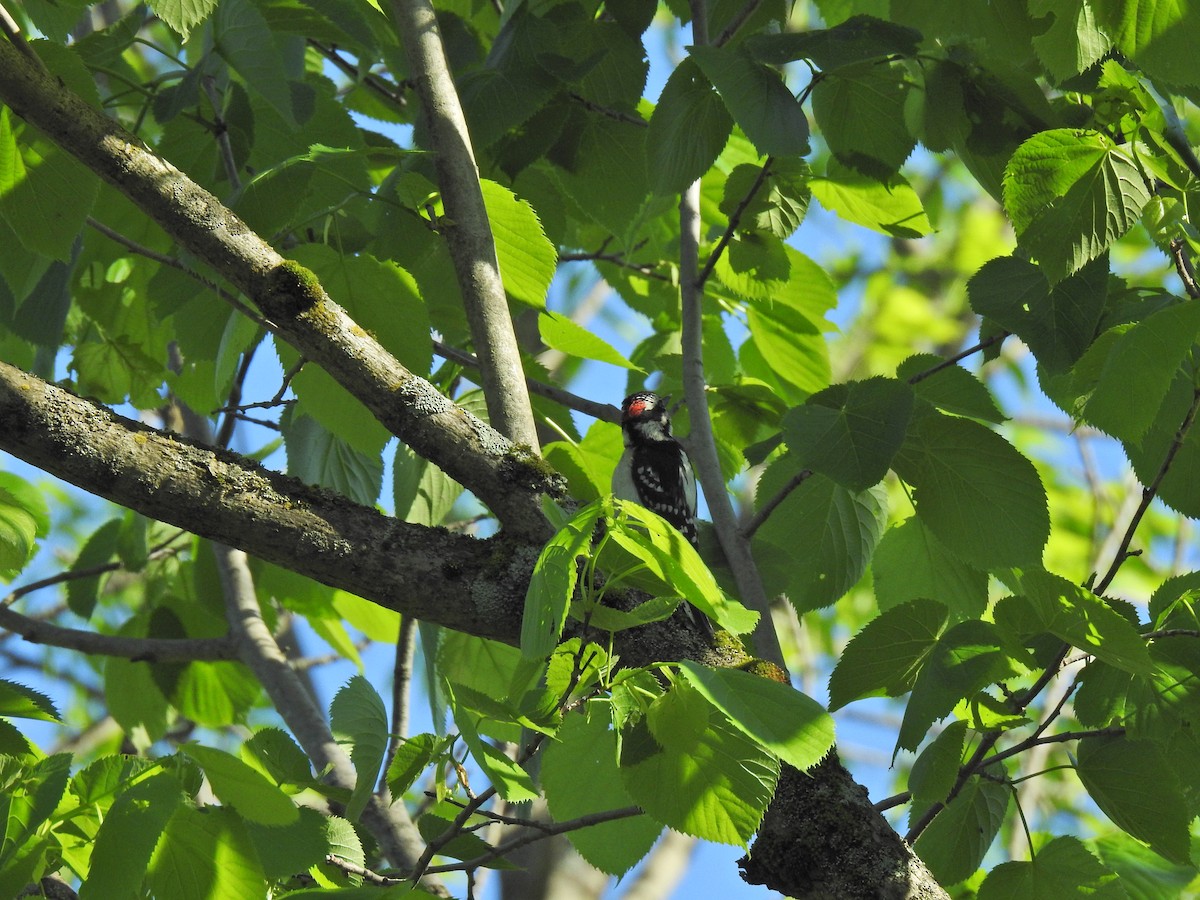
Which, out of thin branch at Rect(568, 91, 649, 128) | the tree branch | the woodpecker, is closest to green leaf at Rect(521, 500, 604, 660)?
the tree branch

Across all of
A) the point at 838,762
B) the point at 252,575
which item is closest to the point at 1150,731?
the point at 838,762

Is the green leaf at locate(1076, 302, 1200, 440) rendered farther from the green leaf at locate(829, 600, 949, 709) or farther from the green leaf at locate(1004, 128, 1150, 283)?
the green leaf at locate(829, 600, 949, 709)

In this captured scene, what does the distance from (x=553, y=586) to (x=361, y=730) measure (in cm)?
58

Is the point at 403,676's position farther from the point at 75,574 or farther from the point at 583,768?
the point at 583,768

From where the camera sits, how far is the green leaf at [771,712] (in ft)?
4.07

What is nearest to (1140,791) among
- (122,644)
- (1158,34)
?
Result: (1158,34)

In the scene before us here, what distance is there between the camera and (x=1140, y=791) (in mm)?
1780

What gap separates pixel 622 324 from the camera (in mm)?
7676

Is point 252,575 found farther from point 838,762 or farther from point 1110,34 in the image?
point 1110,34

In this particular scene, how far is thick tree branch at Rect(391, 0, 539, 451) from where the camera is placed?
6.95ft

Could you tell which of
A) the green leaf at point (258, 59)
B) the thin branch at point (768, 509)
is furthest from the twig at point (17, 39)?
the thin branch at point (768, 509)

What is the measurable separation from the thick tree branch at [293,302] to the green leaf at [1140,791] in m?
0.96

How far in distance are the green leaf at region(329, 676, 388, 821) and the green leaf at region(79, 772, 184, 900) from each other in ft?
0.89

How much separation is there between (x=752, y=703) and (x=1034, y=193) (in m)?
1.05
